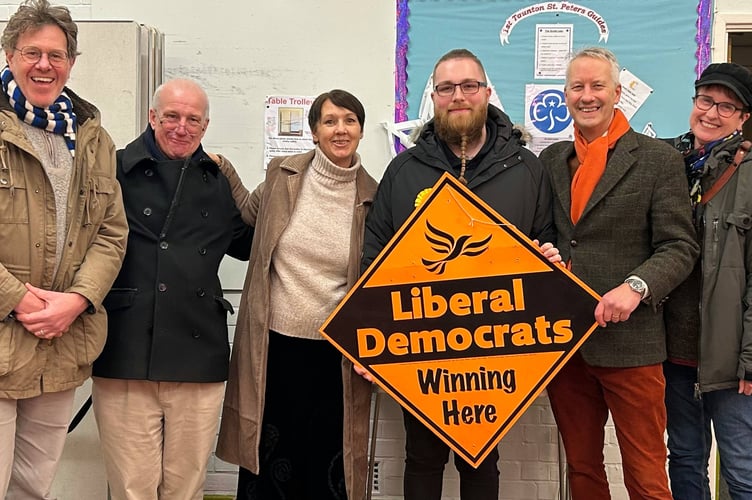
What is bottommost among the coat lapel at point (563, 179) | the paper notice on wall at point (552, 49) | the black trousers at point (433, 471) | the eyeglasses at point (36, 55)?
the black trousers at point (433, 471)

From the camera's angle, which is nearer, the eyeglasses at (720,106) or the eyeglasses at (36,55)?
the eyeglasses at (36,55)

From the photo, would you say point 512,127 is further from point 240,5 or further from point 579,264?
point 240,5

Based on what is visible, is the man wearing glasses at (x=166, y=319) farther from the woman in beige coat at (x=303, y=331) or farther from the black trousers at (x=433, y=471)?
the black trousers at (x=433, y=471)

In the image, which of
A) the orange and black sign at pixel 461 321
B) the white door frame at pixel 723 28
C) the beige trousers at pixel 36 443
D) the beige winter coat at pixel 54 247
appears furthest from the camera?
the white door frame at pixel 723 28

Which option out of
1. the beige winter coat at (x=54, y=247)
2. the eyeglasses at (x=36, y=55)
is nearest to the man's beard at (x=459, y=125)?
the beige winter coat at (x=54, y=247)

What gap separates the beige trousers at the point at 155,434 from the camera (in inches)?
86.3

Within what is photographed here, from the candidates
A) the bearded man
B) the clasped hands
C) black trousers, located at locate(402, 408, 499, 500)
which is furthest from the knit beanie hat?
the clasped hands

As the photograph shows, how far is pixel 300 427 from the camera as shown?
2455 millimetres

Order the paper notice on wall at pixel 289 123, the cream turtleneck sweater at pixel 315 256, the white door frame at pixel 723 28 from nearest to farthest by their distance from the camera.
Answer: the cream turtleneck sweater at pixel 315 256, the white door frame at pixel 723 28, the paper notice on wall at pixel 289 123

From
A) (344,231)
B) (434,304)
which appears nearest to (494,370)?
(434,304)

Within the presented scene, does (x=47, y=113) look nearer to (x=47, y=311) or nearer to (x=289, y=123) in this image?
(x=47, y=311)

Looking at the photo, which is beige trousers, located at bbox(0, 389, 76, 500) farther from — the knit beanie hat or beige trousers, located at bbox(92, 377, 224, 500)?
the knit beanie hat

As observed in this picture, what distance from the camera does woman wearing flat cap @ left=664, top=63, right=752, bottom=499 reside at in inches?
83.4

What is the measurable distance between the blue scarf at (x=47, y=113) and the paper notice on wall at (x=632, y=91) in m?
2.26
